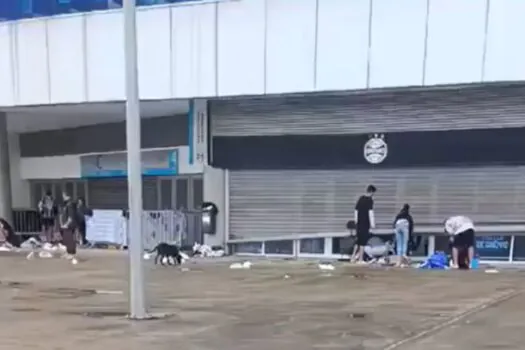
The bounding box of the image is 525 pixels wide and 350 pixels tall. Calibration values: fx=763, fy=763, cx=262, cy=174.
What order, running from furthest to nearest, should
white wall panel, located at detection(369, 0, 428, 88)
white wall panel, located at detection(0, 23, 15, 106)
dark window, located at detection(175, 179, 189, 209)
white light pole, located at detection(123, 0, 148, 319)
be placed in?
dark window, located at detection(175, 179, 189, 209) → white wall panel, located at detection(0, 23, 15, 106) → white wall panel, located at detection(369, 0, 428, 88) → white light pole, located at detection(123, 0, 148, 319)

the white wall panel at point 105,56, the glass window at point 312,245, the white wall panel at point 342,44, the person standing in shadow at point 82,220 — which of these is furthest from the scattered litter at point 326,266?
the person standing in shadow at point 82,220

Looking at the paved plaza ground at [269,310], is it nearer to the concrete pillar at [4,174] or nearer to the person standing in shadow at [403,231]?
the person standing in shadow at [403,231]

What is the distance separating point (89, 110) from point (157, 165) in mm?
2860

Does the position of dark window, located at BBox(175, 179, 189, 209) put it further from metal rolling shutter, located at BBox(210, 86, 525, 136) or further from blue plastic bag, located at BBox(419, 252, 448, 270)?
blue plastic bag, located at BBox(419, 252, 448, 270)

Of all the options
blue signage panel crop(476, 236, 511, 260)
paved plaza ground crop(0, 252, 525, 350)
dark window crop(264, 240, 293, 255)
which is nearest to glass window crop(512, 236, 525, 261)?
blue signage panel crop(476, 236, 511, 260)

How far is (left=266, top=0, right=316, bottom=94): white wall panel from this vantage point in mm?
20109

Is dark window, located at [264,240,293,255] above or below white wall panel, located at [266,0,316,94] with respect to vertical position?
below

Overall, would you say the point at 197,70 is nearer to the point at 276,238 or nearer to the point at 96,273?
the point at 276,238

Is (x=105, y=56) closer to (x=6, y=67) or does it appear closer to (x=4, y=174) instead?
(x=6, y=67)

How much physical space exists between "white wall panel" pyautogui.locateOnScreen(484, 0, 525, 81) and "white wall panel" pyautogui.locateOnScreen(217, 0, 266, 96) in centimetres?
595

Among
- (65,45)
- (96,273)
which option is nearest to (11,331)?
(96,273)

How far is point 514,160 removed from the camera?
18.8 m

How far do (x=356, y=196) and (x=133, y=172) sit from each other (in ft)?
38.7

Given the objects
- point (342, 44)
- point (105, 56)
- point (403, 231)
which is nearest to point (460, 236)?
point (403, 231)
